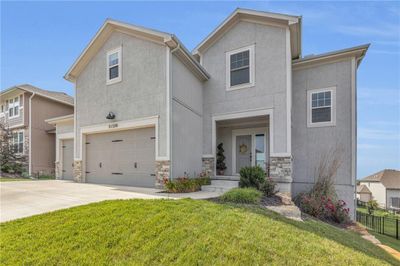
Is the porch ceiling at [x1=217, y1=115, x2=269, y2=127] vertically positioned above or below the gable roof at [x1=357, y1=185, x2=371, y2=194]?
above

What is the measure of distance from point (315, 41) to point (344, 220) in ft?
28.6

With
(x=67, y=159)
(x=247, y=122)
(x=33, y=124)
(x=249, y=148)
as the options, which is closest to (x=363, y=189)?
(x=249, y=148)

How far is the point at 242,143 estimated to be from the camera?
40.8 ft

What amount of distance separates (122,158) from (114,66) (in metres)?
4.23

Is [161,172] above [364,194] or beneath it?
above

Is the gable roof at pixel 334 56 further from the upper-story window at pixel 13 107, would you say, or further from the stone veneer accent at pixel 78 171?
the upper-story window at pixel 13 107

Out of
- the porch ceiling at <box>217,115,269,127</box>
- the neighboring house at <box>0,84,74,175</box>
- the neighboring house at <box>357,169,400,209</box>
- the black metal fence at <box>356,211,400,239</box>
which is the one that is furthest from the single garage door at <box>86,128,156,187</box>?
the neighboring house at <box>357,169,400,209</box>

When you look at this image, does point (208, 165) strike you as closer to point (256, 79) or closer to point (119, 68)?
point (256, 79)

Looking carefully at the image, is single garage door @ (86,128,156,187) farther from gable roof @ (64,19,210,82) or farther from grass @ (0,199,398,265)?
grass @ (0,199,398,265)

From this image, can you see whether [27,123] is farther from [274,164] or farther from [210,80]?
[274,164]

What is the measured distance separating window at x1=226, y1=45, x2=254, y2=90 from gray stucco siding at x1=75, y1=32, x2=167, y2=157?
334 cm

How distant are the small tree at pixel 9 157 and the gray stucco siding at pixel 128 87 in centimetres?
853

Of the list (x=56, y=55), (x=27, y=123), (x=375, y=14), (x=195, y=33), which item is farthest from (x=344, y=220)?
(x=27, y=123)

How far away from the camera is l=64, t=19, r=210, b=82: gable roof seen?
9.10 m
